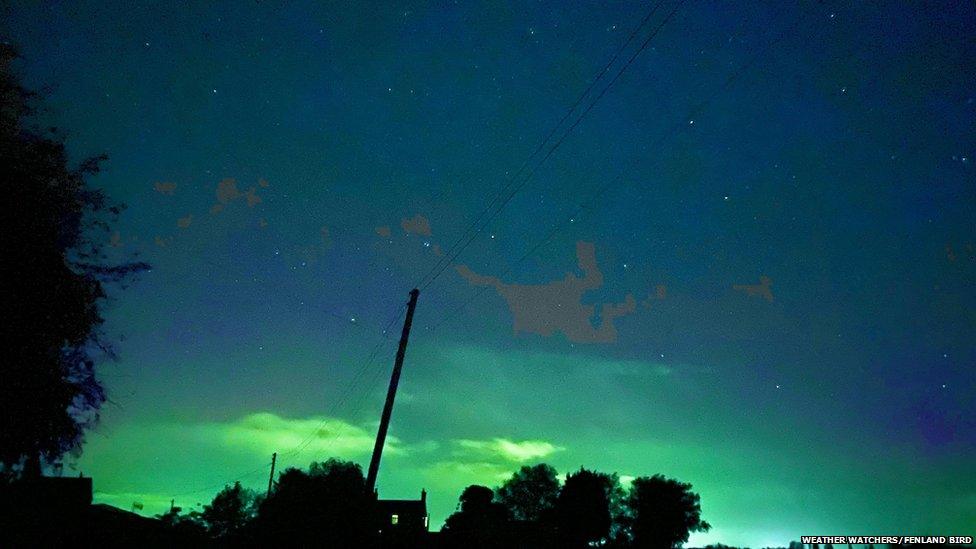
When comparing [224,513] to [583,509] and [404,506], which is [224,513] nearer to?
[404,506]

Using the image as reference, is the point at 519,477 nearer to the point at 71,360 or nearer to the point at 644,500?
the point at 644,500

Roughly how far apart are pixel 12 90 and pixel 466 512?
64.1 m

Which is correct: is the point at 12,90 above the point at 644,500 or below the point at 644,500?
above

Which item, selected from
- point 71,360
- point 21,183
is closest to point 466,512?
point 71,360

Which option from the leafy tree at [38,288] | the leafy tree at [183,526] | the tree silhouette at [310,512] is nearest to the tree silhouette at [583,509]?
the tree silhouette at [310,512]

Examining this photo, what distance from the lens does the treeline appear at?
36250 mm

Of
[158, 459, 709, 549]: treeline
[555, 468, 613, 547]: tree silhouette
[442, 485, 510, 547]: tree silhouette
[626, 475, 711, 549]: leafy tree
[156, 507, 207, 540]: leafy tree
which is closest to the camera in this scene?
[156, 507, 207, 540]: leafy tree

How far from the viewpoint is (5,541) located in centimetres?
2477

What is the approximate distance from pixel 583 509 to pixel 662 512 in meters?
37.7

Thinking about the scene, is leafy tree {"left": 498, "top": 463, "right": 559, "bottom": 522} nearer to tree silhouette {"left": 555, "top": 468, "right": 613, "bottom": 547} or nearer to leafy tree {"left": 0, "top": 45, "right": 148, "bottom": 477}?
tree silhouette {"left": 555, "top": 468, "right": 613, "bottom": 547}

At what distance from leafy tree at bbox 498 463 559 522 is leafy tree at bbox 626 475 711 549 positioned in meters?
18.4

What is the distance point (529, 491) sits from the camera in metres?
119

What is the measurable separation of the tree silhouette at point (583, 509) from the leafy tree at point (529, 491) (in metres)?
43.2

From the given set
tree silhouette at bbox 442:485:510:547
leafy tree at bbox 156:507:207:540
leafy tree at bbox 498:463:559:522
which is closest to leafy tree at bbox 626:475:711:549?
leafy tree at bbox 498:463:559:522
